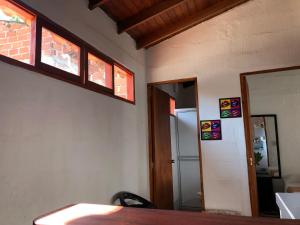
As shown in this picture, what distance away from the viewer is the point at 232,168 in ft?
11.0

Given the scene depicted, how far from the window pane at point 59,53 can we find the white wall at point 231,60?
179cm

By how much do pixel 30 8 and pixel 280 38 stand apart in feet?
10.3

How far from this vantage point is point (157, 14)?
119 inches

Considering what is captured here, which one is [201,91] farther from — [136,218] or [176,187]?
[136,218]

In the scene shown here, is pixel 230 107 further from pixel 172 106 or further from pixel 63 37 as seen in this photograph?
pixel 63 37

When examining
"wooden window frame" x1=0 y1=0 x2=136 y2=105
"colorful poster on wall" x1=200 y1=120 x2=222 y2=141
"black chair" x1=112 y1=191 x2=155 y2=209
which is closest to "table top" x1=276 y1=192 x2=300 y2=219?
"black chair" x1=112 y1=191 x2=155 y2=209

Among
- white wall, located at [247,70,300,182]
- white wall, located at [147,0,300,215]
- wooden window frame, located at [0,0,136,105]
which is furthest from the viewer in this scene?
white wall, located at [247,70,300,182]

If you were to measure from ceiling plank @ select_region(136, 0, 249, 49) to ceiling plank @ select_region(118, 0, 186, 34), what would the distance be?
579 mm

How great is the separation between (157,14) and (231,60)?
1.30 meters

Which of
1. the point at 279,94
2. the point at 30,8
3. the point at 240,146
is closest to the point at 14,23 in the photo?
the point at 30,8

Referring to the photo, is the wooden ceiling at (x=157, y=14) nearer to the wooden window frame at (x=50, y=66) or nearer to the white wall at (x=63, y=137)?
the white wall at (x=63, y=137)

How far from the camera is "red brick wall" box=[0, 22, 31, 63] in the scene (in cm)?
168

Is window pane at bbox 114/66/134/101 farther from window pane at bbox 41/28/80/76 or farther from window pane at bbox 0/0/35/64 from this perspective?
window pane at bbox 0/0/35/64

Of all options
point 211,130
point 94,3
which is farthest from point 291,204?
point 94,3
